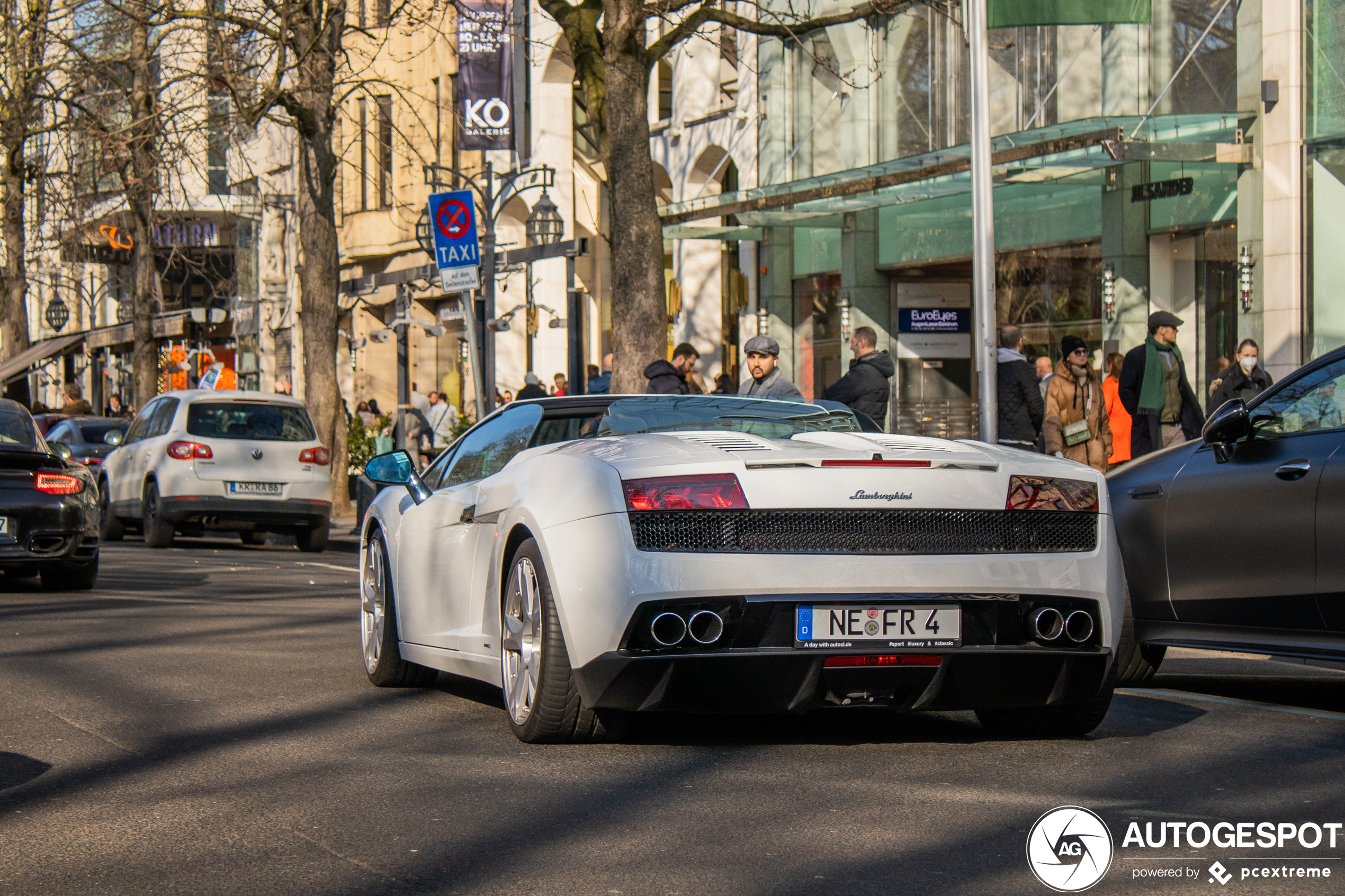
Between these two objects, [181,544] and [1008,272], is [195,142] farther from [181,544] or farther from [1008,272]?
[1008,272]

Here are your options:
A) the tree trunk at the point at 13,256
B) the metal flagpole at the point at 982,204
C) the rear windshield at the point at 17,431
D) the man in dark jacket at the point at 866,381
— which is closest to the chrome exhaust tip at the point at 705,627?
the man in dark jacket at the point at 866,381

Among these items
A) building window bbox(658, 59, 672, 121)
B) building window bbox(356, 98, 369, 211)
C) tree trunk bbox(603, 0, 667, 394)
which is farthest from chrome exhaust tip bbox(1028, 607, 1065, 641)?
building window bbox(356, 98, 369, 211)

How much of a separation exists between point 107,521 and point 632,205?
341 inches

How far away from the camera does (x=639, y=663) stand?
5867 millimetres

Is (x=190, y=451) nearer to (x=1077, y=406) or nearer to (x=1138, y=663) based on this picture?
(x=1077, y=406)

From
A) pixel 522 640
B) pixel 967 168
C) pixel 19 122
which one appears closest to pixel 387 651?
pixel 522 640

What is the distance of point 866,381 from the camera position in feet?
49.0

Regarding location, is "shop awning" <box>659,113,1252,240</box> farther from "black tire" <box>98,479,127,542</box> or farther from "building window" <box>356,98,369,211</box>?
"building window" <box>356,98,369,211</box>

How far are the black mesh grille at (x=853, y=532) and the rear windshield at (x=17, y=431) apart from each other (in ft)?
31.9

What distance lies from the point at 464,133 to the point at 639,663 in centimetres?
3164

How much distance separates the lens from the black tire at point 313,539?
68.8 feet

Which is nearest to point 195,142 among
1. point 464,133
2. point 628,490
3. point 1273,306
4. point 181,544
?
point 464,133

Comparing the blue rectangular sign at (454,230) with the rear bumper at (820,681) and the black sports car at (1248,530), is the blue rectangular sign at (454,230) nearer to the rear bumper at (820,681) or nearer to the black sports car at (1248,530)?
the black sports car at (1248,530)

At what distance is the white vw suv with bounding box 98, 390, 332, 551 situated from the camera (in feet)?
66.1
